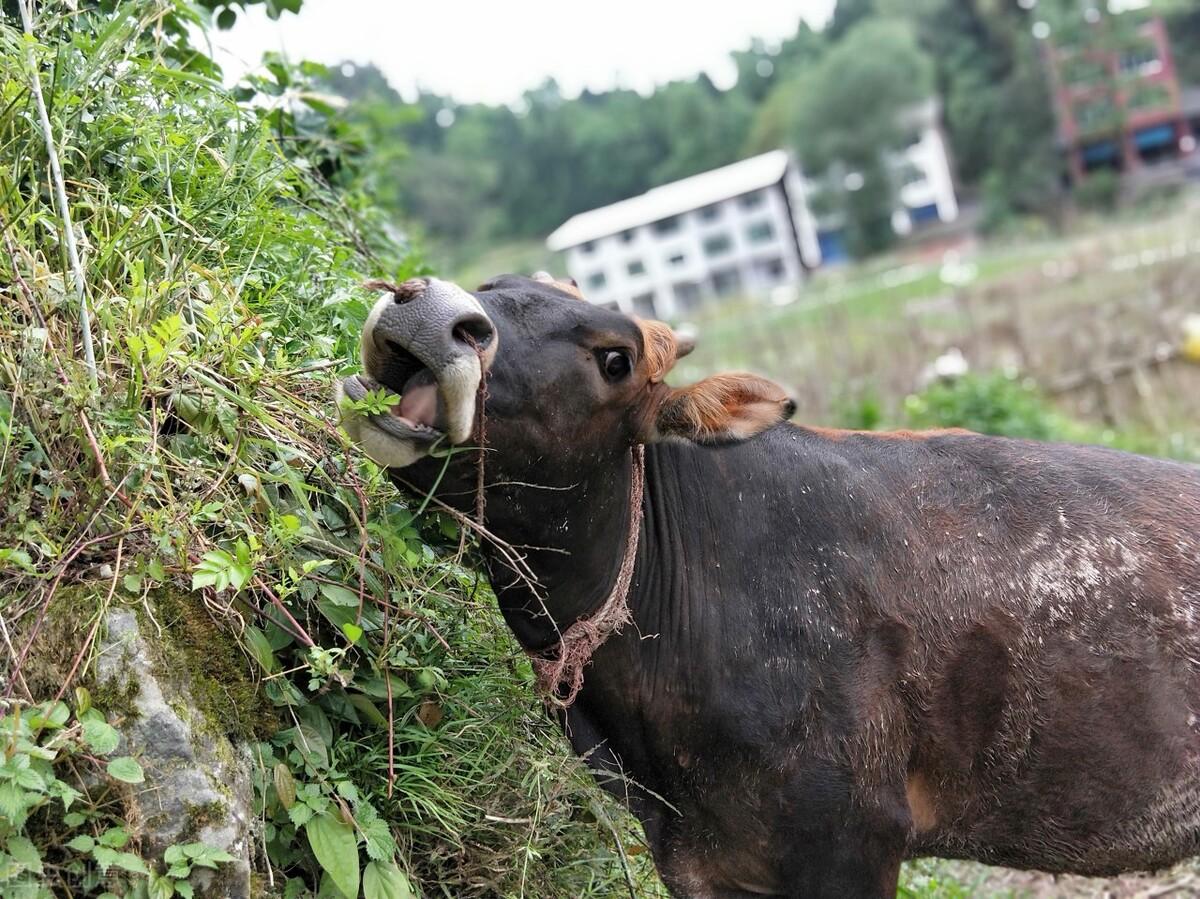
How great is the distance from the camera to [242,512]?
3.16m

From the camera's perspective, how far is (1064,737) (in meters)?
4.04

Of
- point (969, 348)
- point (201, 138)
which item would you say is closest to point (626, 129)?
point (969, 348)

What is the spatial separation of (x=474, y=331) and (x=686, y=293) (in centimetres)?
9631

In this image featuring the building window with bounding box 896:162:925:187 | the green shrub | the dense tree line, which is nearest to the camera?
the green shrub

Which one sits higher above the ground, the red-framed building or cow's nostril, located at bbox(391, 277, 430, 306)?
cow's nostril, located at bbox(391, 277, 430, 306)

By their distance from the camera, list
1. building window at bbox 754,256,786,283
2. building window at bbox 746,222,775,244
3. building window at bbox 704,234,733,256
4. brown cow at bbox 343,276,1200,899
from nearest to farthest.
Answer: brown cow at bbox 343,276,1200,899, building window at bbox 746,222,775,244, building window at bbox 754,256,786,283, building window at bbox 704,234,733,256

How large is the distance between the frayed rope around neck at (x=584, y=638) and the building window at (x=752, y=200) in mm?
91012

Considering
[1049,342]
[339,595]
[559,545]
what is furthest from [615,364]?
[1049,342]

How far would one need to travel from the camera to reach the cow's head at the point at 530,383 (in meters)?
3.02

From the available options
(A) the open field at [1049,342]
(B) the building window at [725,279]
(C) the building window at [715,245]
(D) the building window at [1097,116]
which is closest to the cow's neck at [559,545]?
(A) the open field at [1049,342]

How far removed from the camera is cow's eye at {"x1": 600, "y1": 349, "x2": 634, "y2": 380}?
11.3ft

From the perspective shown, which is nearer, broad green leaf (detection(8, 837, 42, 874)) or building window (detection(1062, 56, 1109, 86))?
broad green leaf (detection(8, 837, 42, 874))

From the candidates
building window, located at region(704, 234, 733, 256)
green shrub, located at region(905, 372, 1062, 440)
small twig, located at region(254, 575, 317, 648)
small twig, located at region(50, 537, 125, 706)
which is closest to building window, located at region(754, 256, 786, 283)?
building window, located at region(704, 234, 733, 256)

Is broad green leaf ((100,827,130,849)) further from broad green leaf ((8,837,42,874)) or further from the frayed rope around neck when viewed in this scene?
the frayed rope around neck
